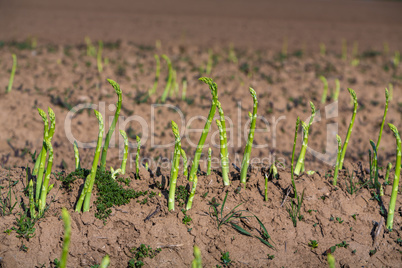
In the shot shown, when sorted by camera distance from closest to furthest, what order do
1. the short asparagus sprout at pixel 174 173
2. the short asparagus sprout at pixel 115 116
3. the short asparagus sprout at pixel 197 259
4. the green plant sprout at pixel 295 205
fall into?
the short asparagus sprout at pixel 197 259, the short asparagus sprout at pixel 115 116, the short asparagus sprout at pixel 174 173, the green plant sprout at pixel 295 205

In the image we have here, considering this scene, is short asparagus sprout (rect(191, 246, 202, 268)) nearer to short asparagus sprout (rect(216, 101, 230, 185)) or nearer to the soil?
the soil

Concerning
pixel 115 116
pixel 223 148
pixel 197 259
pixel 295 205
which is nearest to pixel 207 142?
pixel 223 148

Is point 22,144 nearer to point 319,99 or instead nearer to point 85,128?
point 85,128

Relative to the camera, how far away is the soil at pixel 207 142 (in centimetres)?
279

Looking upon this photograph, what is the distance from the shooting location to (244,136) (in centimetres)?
488

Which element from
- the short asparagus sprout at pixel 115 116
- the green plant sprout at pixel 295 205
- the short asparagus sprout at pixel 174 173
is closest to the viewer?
the short asparagus sprout at pixel 115 116

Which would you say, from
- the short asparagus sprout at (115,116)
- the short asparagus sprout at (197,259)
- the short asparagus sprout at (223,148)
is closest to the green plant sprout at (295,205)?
the short asparagus sprout at (223,148)

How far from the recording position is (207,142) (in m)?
4.75

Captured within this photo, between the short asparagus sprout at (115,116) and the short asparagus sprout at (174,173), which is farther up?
the short asparagus sprout at (115,116)

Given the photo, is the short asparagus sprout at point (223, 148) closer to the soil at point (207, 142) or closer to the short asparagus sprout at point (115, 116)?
the soil at point (207, 142)

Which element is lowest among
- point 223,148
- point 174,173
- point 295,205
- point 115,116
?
point 295,205

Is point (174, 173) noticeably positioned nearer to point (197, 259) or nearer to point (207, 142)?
point (197, 259)

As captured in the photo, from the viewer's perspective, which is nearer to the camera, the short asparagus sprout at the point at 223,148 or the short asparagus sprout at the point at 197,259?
the short asparagus sprout at the point at 197,259

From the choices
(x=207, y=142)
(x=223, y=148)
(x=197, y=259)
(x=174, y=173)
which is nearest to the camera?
(x=197, y=259)
